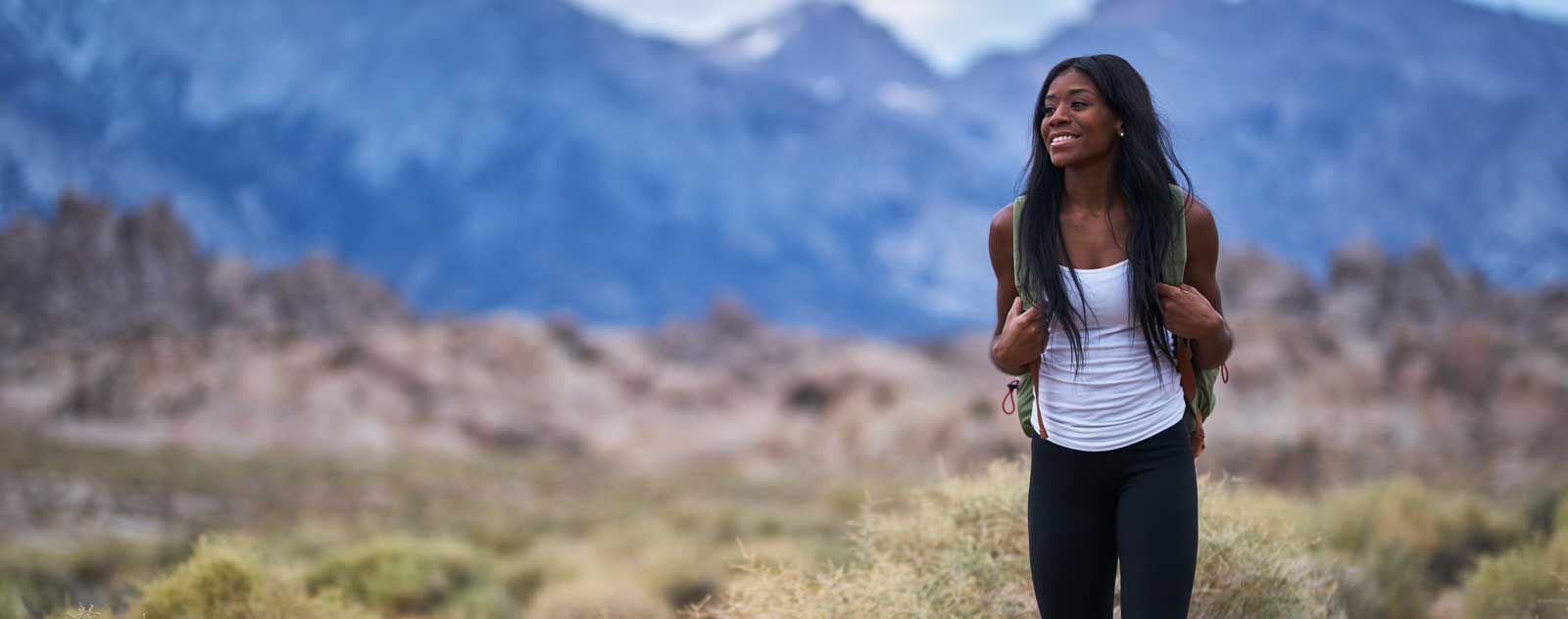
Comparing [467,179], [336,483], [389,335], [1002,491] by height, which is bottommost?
[1002,491]

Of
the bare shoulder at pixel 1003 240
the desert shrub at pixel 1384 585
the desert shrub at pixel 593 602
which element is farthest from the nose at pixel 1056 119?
the desert shrub at pixel 593 602

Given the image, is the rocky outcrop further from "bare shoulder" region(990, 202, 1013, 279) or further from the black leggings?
the black leggings

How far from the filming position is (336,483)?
774 inches

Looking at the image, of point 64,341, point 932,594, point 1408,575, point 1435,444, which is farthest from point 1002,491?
point 64,341

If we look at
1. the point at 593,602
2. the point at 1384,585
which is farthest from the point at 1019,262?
the point at 593,602

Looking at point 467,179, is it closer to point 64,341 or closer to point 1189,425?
point 64,341

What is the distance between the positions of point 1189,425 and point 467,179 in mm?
111559

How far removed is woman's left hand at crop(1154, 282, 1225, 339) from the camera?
2.56 m

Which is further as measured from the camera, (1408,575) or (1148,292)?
(1408,575)

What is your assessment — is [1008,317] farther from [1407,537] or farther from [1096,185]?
[1407,537]

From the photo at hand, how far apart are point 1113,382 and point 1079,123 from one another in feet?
2.12

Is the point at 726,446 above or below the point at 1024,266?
above

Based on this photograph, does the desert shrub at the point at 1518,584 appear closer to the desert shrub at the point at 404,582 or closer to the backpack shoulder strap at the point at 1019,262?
the backpack shoulder strap at the point at 1019,262

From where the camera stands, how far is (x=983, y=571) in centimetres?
372
